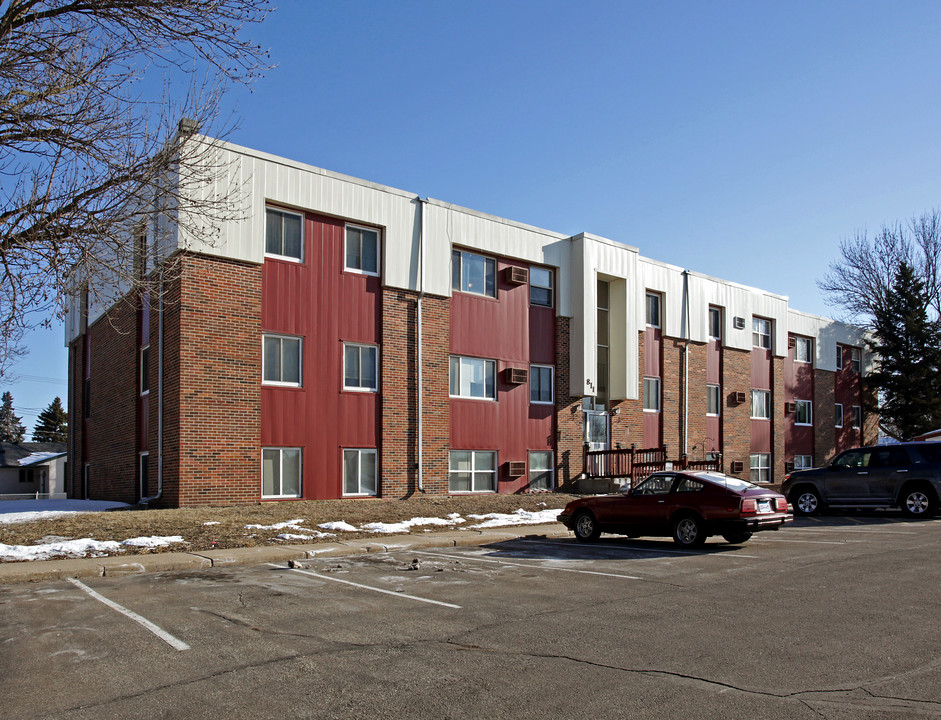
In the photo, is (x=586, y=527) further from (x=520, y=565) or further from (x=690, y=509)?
(x=520, y=565)

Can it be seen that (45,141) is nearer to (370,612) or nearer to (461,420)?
(370,612)

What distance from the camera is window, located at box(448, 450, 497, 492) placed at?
2442 cm

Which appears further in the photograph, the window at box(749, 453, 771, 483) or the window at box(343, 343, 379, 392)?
the window at box(749, 453, 771, 483)

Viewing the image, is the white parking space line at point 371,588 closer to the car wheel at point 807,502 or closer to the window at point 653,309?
the car wheel at point 807,502

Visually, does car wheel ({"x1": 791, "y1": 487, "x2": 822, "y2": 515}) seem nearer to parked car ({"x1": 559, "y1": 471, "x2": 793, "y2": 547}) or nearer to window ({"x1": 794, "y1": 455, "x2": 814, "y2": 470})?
parked car ({"x1": 559, "y1": 471, "x2": 793, "y2": 547})

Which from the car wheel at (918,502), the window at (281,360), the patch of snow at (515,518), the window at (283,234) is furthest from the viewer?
the window at (283,234)

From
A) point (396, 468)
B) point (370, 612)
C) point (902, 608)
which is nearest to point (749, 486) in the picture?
point (902, 608)

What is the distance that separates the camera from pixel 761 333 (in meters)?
37.7

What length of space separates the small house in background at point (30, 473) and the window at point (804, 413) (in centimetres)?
4469

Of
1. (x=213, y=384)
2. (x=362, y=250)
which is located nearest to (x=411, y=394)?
(x=362, y=250)

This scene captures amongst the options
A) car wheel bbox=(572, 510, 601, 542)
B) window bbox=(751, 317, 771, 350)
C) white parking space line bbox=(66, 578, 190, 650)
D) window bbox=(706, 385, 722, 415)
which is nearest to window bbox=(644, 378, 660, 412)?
window bbox=(706, 385, 722, 415)

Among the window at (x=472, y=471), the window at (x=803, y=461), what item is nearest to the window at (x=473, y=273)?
the window at (x=472, y=471)

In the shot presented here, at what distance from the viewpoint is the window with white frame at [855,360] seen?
44562mm

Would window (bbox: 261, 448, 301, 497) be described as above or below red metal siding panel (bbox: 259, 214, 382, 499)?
below
